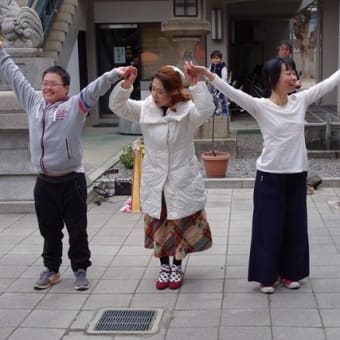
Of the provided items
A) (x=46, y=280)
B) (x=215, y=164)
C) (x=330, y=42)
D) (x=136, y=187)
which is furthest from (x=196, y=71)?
(x=330, y=42)

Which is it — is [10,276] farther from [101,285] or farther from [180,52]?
[180,52]

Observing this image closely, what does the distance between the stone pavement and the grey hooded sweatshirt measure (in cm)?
97

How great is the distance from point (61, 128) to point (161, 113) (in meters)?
0.71

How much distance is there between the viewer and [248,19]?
61.7 feet

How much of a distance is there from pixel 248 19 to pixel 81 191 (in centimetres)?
1541

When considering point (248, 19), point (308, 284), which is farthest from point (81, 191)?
point (248, 19)

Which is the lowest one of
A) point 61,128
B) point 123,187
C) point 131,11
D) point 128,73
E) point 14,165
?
point 123,187

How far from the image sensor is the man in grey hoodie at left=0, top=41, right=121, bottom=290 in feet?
14.1

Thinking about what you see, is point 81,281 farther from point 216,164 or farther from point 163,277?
point 216,164

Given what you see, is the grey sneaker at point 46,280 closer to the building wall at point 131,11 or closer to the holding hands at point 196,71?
the holding hands at point 196,71

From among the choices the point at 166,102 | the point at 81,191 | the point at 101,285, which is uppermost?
the point at 166,102

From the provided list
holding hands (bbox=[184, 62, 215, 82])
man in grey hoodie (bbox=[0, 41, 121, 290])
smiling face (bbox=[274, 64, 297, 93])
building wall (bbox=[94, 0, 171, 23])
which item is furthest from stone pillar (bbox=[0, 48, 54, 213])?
building wall (bbox=[94, 0, 171, 23])

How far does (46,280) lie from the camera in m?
4.63

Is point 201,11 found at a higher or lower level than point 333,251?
higher
